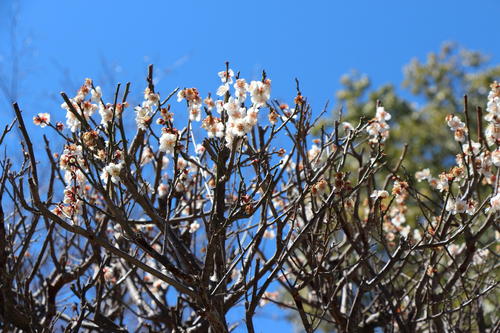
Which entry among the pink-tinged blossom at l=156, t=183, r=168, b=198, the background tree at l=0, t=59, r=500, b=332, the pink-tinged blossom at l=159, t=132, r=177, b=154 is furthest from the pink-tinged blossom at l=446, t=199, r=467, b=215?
the pink-tinged blossom at l=156, t=183, r=168, b=198

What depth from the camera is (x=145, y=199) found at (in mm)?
2775

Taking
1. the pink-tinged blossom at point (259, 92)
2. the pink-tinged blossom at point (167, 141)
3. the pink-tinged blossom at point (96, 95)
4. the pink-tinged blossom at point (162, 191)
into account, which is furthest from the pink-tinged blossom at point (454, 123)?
the pink-tinged blossom at point (96, 95)

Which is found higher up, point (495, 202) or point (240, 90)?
point (240, 90)

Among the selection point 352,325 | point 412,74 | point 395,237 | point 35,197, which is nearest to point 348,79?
point 412,74

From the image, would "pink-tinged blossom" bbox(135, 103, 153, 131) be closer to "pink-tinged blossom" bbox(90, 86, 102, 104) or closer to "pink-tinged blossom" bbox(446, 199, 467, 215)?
"pink-tinged blossom" bbox(90, 86, 102, 104)

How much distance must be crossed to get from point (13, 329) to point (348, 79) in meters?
12.5

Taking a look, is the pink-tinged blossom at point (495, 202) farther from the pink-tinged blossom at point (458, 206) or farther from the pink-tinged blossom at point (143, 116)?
the pink-tinged blossom at point (143, 116)

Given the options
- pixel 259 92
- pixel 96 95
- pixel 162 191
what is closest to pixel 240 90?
pixel 259 92

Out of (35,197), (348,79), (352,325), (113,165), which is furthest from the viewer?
(348,79)

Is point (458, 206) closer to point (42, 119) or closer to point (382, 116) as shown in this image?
point (382, 116)

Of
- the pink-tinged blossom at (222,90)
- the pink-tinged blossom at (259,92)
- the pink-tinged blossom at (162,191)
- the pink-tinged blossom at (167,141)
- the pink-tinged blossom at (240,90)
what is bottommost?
the pink-tinged blossom at (167,141)

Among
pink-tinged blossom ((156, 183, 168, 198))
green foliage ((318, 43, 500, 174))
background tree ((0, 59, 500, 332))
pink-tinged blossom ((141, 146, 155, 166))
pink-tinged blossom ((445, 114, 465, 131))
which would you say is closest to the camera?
background tree ((0, 59, 500, 332))

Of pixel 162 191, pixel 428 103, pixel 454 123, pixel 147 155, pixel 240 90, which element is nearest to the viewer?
pixel 240 90

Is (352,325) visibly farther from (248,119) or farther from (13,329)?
(13,329)
